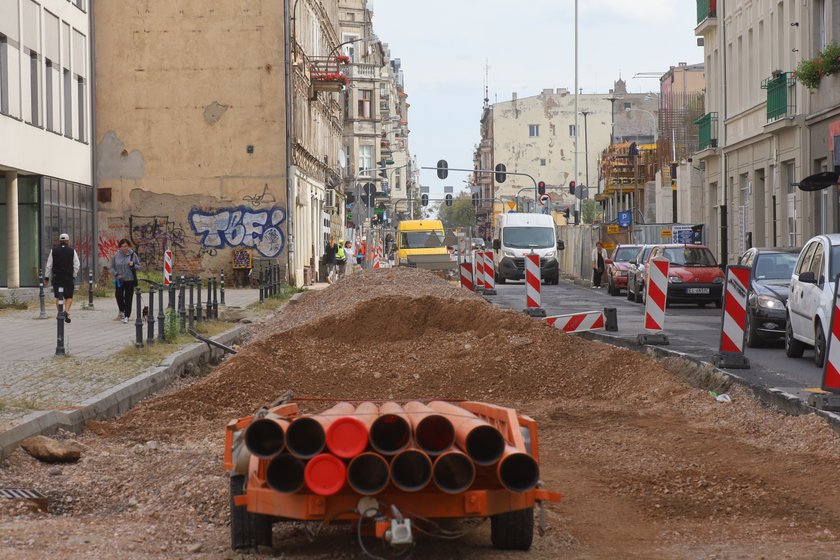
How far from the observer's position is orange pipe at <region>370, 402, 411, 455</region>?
18.9ft

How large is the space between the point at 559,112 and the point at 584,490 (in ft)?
466

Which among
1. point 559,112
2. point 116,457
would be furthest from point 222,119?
point 559,112

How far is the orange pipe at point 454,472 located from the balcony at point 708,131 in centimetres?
3988

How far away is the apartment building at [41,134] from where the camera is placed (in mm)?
33406

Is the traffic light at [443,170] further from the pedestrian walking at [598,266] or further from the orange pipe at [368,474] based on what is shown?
the orange pipe at [368,474]

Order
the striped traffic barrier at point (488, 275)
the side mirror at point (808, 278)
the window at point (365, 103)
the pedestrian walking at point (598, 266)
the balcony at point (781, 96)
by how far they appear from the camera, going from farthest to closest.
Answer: the window at point (365, 103) < the pedestrian walking at point (598, 266) < the striped traffic barrier at point (488, 275) < the balcony at point (781, 96) < the side mirror at point (808, 278)

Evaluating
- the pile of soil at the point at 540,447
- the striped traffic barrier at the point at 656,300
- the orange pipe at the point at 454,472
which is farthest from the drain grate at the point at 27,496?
the striped traffic barrier at the point at 656,300

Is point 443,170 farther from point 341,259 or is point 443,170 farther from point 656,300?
point 656,300

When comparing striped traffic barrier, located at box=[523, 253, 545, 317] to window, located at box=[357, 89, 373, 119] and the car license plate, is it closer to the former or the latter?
the car license plate

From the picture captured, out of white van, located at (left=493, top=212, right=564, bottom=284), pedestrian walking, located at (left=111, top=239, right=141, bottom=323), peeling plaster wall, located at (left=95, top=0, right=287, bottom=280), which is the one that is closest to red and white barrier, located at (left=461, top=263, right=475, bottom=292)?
pedestrian walking, located at (left=111, top=239, right=141, bottom=323)

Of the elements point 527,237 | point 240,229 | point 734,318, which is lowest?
point 734,318

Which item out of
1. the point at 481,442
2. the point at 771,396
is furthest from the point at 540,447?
the point at 481,442

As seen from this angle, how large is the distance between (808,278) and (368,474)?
11.4 metres

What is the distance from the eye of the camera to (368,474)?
5.79 metres
